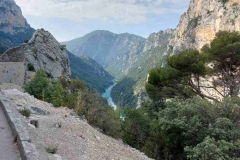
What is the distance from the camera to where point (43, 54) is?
36.3 meters

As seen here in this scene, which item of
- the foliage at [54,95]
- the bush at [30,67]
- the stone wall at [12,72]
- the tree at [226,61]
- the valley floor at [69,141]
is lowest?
the valley floor at [69,141]

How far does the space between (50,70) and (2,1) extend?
115m

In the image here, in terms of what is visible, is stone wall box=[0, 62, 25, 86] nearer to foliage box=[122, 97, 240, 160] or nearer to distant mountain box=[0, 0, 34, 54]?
foliage box=[122, 97, 240, 160]

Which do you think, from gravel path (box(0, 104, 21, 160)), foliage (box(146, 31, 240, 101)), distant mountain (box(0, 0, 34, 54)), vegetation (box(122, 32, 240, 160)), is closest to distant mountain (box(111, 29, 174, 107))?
distant mountain (box(0, 0, 34, 54))

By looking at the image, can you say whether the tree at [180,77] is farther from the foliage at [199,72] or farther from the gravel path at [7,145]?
the gravel path at [7,145]

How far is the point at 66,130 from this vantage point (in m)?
7.05

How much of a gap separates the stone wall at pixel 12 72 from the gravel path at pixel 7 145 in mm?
18104

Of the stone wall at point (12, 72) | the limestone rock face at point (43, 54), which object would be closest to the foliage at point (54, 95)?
the stone wall at point (12, 72)

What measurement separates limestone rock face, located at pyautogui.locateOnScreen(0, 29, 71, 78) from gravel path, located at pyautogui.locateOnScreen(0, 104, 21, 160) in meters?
27.2

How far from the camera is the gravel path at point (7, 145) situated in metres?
4.22

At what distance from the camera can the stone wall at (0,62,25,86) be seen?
2198cm

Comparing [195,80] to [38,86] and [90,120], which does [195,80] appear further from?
[38,86]

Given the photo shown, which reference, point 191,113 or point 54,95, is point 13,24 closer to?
point 54,95

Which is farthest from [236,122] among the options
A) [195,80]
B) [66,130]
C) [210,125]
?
[195,80]
